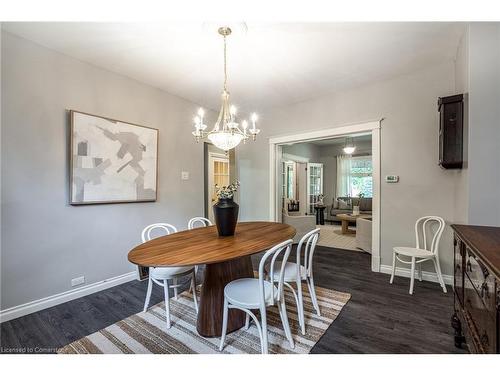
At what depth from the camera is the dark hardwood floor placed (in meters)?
1.68

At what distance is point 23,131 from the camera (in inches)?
83.1

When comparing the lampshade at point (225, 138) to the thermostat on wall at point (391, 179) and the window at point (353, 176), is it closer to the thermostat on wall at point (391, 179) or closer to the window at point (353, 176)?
the thermostat on wall at point (391, 179)

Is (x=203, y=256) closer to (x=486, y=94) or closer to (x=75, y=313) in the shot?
(x=75, y=313)

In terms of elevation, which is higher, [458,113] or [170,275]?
[458,113]

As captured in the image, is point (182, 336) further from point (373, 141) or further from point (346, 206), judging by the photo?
point (346, 206)

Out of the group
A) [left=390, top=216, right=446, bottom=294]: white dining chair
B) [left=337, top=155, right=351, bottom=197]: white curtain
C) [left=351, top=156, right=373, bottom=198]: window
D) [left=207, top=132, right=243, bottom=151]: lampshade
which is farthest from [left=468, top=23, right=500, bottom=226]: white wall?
[left=337, top=155, right=351, bottom=197]: white curtain

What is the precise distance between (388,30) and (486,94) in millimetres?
967

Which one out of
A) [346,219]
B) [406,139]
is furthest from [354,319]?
[346,219]

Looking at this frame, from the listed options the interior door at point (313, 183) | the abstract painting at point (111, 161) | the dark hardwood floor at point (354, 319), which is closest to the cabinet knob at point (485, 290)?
the dark hardwood floor at point (354, 319)

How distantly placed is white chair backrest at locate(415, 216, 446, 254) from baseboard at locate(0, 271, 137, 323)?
3673mm

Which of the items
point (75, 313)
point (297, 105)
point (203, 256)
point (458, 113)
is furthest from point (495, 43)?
point (75, 313)

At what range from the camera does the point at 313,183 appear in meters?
7.55

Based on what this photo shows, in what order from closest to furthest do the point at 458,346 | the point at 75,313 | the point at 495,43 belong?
the point at 458,346
the point at 495,43
the point at 75,313

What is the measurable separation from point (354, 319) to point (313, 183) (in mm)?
5816
